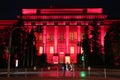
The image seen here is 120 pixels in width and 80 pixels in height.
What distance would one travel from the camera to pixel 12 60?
3634 inches

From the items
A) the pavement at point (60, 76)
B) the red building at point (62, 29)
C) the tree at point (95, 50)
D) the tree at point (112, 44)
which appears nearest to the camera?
the pavement at point (60, 76)

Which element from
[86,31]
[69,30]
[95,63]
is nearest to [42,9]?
[69,30]

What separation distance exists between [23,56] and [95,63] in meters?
23.0

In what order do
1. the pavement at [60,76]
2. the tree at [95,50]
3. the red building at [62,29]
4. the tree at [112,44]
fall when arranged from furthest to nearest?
the red building at [62,29]
the tree at [95,50]
the tree at [112,44]
the pavement at [60,76]

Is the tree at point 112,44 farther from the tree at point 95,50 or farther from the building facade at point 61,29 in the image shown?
the building facade at point 61,29

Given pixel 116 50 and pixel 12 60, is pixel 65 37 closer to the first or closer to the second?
pixel 12 60

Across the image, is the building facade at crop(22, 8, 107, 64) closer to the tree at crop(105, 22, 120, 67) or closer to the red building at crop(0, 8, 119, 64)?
the red building at crop(0, 8, 119, 64)

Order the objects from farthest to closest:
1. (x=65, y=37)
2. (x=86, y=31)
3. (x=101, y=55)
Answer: (x=65, y=37)
(x=86, y=31)
(x=101, y=55)

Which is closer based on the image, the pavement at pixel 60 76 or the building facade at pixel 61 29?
the pavement at pixel 60 76

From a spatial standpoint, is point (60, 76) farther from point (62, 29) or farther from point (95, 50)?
point (62, 29)

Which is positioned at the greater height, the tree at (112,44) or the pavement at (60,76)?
the tree at (112,44)

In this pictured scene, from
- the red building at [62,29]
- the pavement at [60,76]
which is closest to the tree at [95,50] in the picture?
the red building at [62,29]

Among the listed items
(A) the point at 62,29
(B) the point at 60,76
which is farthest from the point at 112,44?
(A) the point at 62,29

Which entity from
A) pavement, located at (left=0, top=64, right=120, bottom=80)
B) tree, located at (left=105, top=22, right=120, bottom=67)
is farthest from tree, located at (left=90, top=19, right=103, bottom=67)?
pavement, located at (left=0, top=64, right=120, bottom=80)
